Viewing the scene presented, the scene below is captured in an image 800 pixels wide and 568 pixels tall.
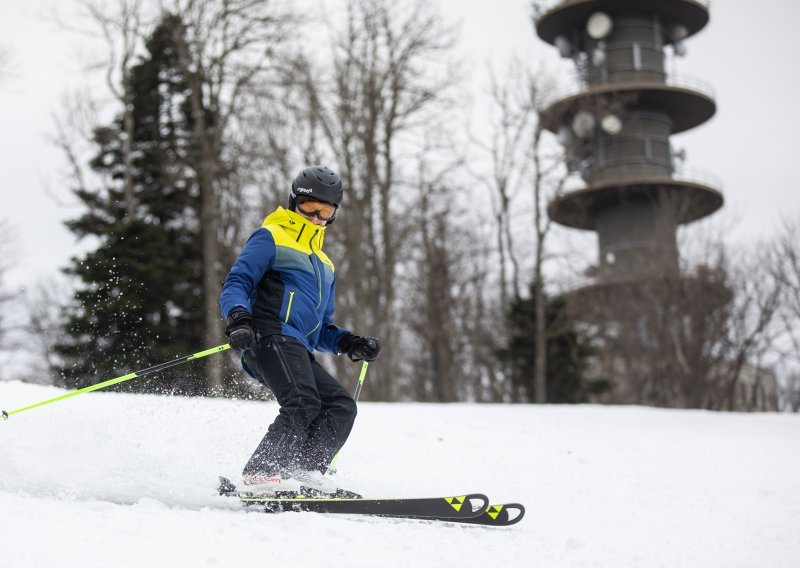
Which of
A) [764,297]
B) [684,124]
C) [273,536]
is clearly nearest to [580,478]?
[273,536]

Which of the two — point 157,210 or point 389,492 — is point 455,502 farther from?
point 157,210

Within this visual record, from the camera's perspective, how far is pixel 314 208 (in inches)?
207

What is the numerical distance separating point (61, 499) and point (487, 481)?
3334 millimetres

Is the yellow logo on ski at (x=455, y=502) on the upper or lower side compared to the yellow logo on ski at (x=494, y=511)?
upper

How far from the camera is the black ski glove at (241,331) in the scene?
461 cm

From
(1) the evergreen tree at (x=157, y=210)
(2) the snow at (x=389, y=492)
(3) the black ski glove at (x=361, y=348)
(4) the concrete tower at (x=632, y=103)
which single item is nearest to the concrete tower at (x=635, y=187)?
(4) the concrete tower at (x=632, y=103)

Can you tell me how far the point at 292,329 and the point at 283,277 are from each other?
0.31 meters

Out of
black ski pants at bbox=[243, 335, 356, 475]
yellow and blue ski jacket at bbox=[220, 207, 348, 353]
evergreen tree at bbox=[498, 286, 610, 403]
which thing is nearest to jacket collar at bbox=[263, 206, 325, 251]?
yellow and blue ski jacket at bbox=[220, 207, 348, 353]

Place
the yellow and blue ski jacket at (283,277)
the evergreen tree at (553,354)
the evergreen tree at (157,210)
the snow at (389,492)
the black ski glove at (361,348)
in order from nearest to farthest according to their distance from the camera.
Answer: the snow at (389,492) → the yellow and blue ski jacket at (283,277) → the black ski glove at (361,348) → the evergreen tree at (157,210) → the evergreen tree at (553,354)

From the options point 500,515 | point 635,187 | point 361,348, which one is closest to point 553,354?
point 635,187

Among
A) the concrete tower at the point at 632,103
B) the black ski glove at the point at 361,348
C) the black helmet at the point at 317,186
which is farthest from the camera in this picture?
the concrete tower at the point at 632,103

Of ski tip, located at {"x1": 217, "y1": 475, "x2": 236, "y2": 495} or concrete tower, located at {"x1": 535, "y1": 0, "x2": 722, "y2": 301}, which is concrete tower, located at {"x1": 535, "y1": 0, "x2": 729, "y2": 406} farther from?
ski tip, located at {"x1": 217, "y1": 475, "x2": 236, "y2": 495}

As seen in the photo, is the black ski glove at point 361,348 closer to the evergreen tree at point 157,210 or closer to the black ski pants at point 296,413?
the black ski pants at point 296,413

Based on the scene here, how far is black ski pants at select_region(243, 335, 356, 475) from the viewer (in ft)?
16.1
